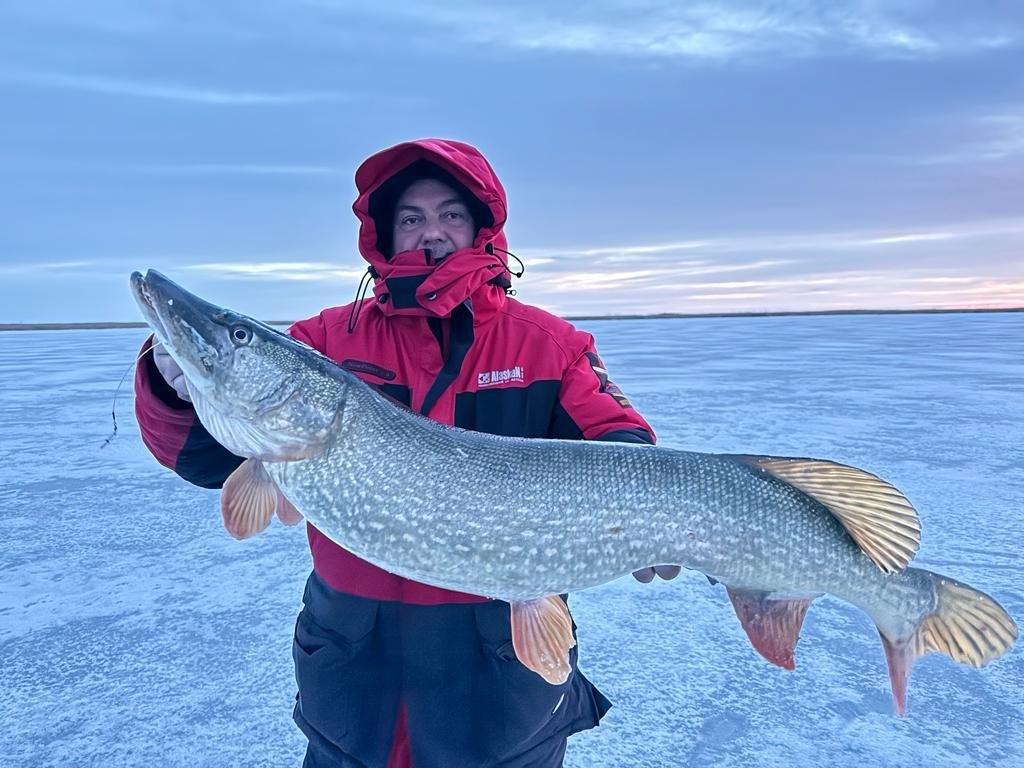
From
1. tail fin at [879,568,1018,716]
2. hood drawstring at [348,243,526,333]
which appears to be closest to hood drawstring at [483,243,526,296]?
hood drawstring at [348,243,526,333]

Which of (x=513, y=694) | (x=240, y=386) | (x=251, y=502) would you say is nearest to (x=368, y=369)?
(x=240, y=386)

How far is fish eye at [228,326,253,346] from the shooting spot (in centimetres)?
202

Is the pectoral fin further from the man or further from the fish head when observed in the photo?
the man

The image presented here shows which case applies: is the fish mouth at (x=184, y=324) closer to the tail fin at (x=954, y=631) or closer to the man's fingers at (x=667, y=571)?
the man's fingers at (x=667, y=571)

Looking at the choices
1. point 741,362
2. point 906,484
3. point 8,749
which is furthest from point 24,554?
point 741,362

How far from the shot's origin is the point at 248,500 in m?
1.98

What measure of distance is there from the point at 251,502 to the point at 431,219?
1092 mm

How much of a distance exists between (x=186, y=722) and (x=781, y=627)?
6.32 feet

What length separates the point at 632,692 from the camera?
2.61m

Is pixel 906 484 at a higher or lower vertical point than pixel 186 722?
higher

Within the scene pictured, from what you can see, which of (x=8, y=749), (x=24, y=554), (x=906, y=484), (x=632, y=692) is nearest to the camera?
(x=8, y=749)

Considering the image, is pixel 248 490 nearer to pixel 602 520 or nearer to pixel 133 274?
pixel 133 274

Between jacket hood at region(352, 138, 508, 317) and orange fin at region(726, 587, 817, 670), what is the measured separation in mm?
1120

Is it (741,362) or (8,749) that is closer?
(8,749)
